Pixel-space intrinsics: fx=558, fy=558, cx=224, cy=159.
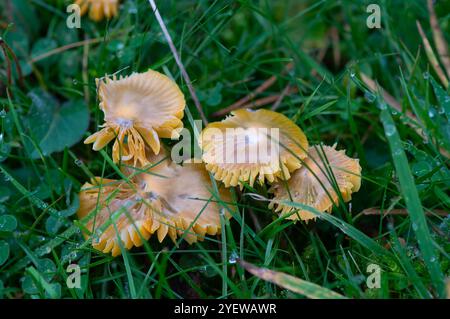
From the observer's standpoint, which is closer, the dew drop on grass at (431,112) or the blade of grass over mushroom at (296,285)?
the blade of grass over mushroom at (296,285)

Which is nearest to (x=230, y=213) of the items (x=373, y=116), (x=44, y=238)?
(x=44, y=238)

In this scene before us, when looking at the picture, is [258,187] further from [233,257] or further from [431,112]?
[431,112]

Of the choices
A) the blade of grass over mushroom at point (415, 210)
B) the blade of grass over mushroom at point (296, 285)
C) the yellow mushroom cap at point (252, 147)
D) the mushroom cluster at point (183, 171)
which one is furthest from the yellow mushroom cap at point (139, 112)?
the blade of grass over mushroom at point (415, 210)

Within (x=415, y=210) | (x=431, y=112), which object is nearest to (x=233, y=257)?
(x=415, y=210)

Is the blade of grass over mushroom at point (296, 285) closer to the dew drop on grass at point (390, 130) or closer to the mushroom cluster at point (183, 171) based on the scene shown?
the mushroom cluster at point (183, 171)

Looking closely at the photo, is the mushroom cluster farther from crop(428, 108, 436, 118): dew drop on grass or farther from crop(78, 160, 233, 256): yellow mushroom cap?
crop(428, 108, 436, 118): dew drop on grass

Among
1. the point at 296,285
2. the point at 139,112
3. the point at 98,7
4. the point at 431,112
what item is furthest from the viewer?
the point at 98,7
